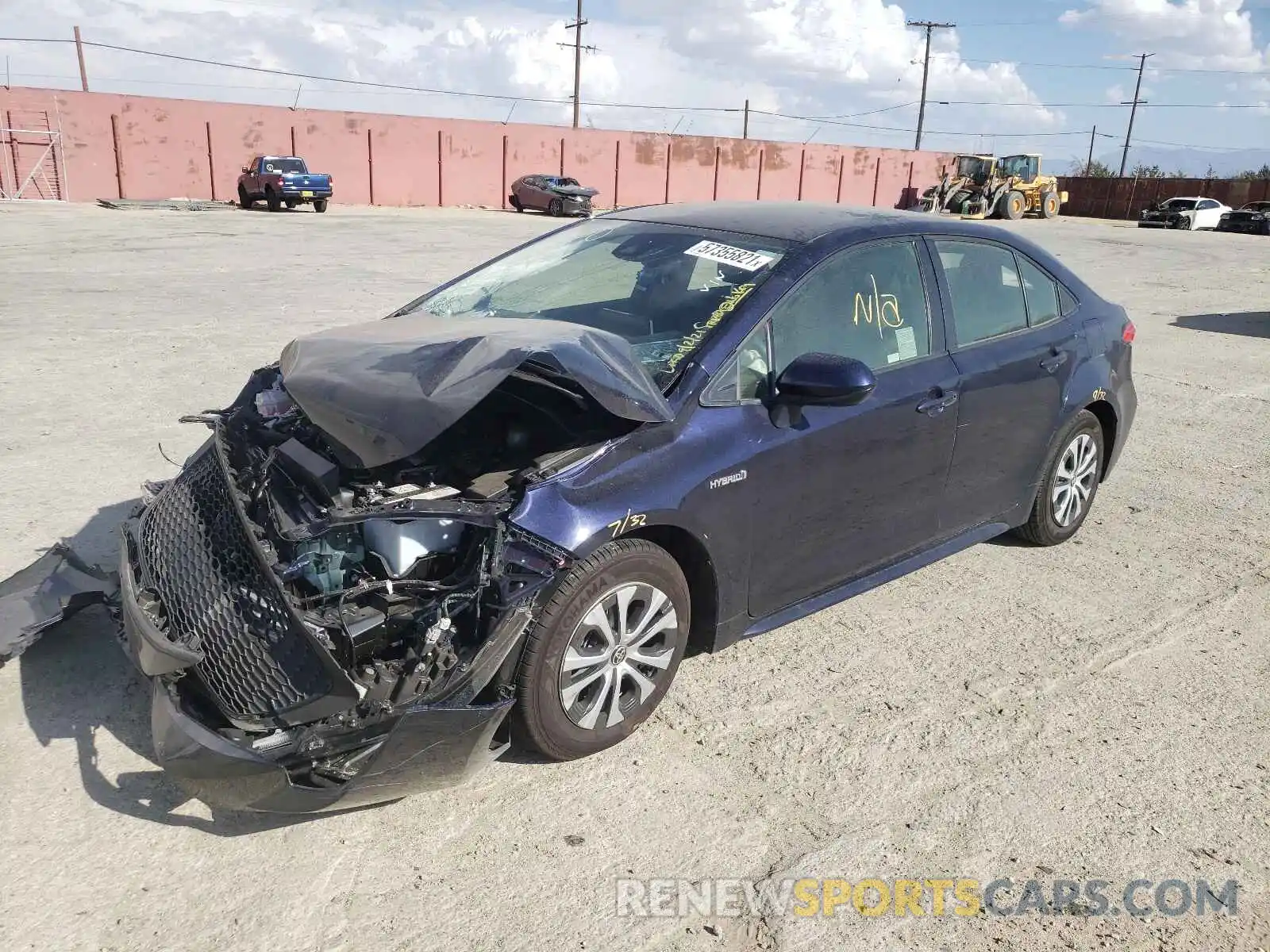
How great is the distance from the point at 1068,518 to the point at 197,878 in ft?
13.9

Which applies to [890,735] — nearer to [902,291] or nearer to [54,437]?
[902,291]

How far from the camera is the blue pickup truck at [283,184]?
29.7m

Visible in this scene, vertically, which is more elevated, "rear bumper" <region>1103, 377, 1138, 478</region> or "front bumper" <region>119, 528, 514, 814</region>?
"rear bumper" <region>1103, 377, 1138, 478</region>

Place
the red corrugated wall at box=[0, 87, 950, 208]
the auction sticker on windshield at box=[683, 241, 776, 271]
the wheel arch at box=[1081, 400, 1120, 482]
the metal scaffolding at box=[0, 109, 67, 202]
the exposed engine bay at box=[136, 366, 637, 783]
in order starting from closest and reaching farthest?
the exposed engine bay at box=[136, 366, 637, 783]
the auction sticker on windshield at box=[683, 241, 776, 271]
the wheel arch at box=[1081, 400, 1120, 482]
the metal scaffolding at box=[0, 109, 67, 202]
the red corrugated wall at box=[0, 87, 950, 208]

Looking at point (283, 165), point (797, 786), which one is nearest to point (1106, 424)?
point (797, 786)

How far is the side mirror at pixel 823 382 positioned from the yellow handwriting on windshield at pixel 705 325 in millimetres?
306

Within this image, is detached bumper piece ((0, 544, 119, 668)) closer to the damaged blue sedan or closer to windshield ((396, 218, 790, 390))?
the damaged blue sedan

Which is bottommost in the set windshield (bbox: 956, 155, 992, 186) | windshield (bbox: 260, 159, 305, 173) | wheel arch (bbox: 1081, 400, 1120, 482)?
wheel arch (bbox: 1081, 400, 1120, 482)

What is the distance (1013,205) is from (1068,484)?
39664 millimetres

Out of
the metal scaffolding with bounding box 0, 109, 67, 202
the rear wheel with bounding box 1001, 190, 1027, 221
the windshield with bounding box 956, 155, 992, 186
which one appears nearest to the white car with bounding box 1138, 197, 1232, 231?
the rear wheel with bounding box 1001, 190, 1027, 221

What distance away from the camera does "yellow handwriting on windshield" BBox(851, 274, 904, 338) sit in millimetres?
3828

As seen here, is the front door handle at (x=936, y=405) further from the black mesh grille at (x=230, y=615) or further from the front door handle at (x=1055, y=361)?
the black mesh grille at (x=230, y=615)

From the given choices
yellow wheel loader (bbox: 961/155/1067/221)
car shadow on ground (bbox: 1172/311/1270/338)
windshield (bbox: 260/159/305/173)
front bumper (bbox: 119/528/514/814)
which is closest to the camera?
front bumper (bbox: 119/528/514/814)

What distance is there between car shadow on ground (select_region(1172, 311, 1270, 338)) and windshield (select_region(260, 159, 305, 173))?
26.0 metres
